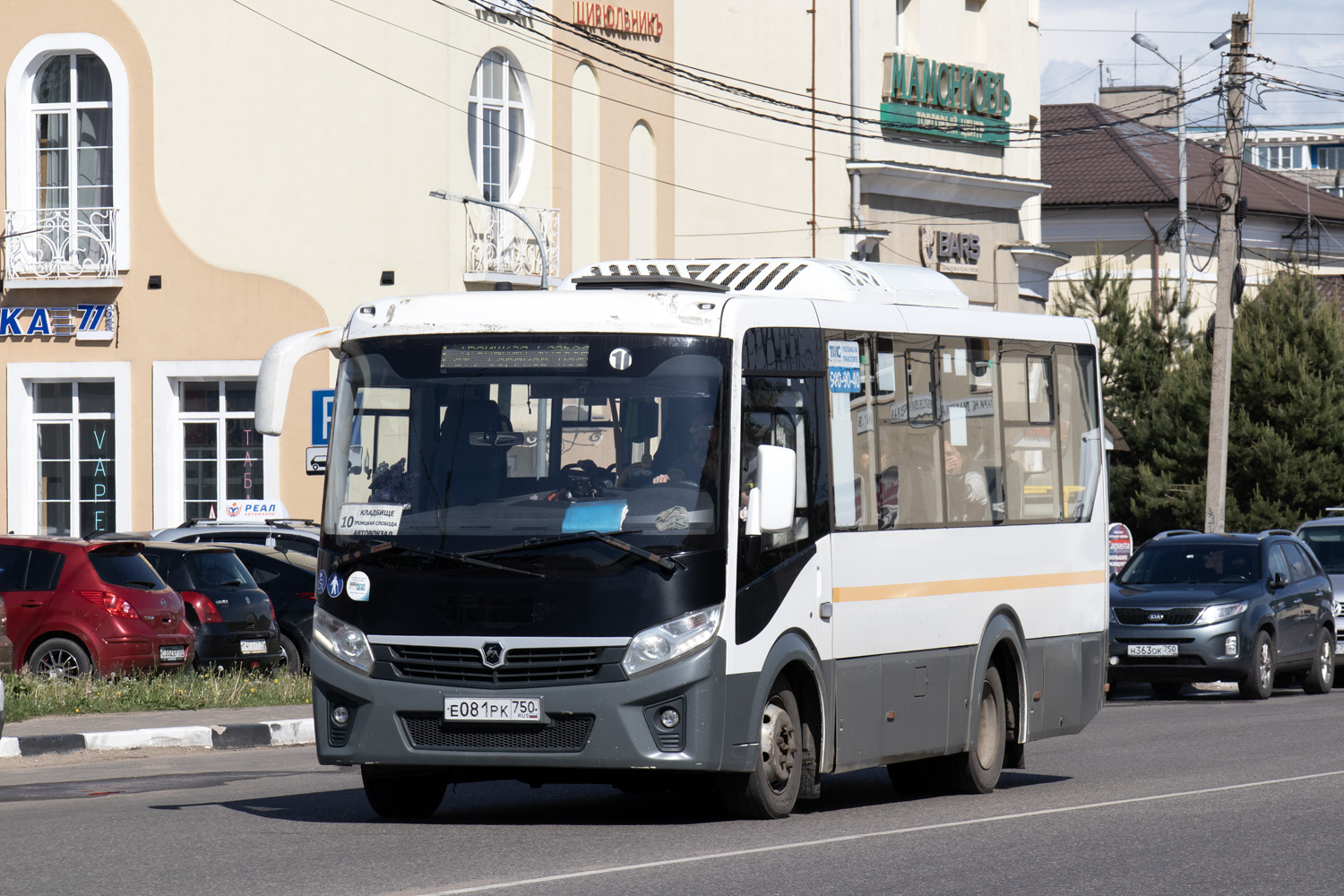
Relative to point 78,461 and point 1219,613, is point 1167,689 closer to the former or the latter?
point 1219,613

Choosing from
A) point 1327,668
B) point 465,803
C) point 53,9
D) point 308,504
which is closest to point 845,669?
point 465,803

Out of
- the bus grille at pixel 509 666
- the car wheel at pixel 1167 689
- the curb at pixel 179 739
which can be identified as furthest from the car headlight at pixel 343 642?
the car wheel at pixel 1167 689

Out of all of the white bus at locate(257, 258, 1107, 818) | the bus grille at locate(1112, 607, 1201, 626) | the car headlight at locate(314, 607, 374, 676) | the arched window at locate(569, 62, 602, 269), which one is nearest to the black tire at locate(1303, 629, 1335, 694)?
the bus grille at locate(1112, 607, 1201, 626)

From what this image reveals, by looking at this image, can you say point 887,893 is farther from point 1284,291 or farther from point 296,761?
point 1284,291

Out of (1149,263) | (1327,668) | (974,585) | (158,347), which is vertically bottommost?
(1327,668)

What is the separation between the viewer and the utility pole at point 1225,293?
2969 cm

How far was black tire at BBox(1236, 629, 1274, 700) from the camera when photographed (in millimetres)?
22500

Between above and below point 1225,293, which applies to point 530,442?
below

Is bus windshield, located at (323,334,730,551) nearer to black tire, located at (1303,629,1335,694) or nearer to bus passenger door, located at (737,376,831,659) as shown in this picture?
bus passenger door, located at (737,376,831,659)

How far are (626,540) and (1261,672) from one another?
14.6 m

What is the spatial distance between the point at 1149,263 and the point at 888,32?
22211mm

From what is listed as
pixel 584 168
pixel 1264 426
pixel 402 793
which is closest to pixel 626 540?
pixel 402 793

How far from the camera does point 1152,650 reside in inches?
891

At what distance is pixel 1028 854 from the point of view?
9484 millimetres
